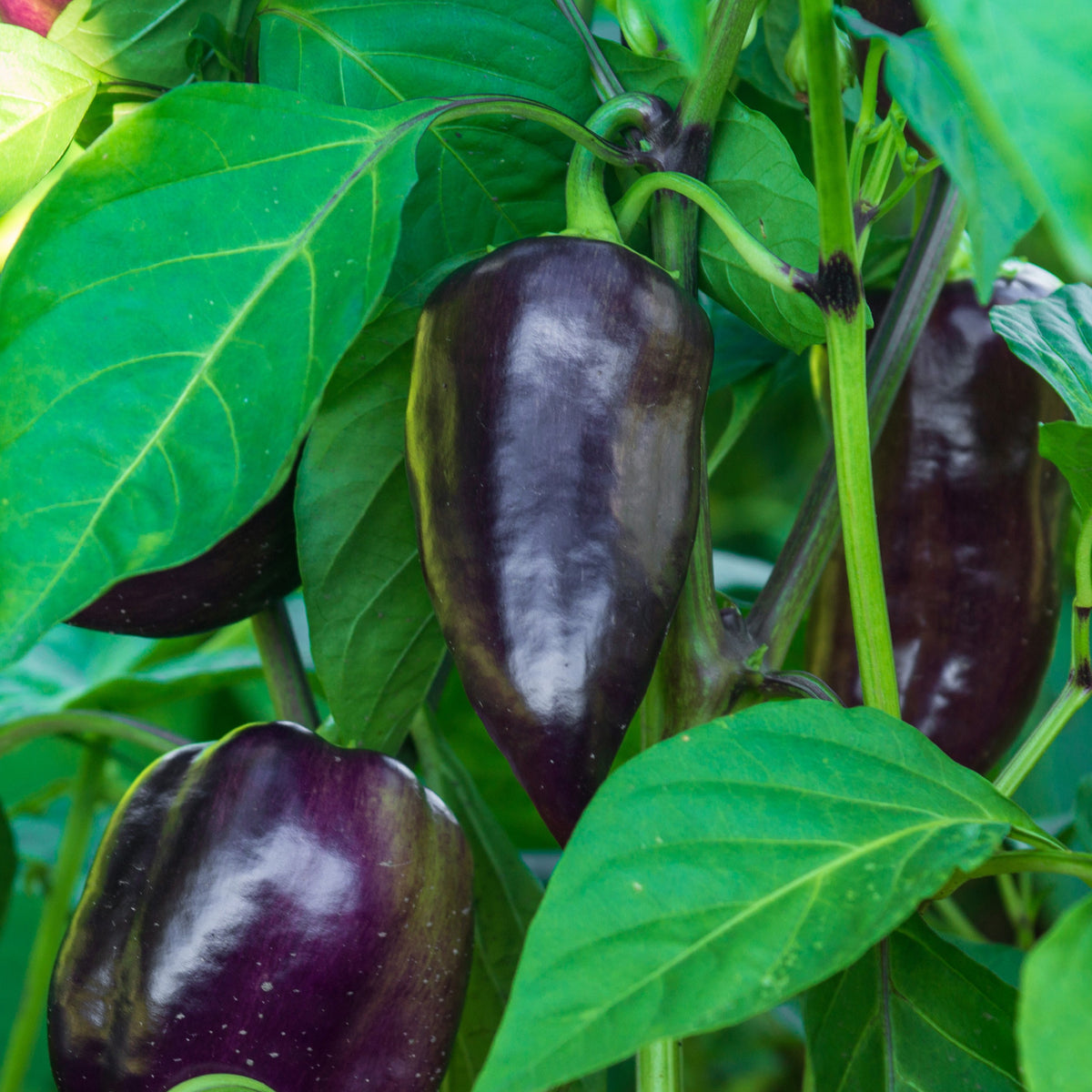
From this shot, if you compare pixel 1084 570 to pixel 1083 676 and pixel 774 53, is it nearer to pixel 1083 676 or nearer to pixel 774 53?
pixel 1083 676

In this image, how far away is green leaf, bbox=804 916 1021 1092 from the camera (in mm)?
358

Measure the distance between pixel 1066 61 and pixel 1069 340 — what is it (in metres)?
0.24

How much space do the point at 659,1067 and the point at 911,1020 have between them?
80 millimetres

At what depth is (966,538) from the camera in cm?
62

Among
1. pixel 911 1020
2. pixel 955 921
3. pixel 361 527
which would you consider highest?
pixel 361 527

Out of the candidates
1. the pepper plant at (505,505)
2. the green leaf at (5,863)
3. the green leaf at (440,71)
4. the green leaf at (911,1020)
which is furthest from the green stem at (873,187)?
the green leaf at (5,863)

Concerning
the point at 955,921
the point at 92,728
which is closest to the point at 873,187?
→ the point at 92,728

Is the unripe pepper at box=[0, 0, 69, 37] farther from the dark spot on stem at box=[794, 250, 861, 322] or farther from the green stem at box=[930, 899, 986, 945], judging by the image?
the green stem at box=[930, 899, 986, 945]

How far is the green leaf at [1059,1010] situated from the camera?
→ 224 mm

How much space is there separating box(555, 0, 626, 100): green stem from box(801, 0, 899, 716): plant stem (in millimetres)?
113

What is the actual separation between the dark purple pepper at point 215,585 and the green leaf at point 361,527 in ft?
0.09

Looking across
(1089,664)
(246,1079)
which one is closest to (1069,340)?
(1089,664)

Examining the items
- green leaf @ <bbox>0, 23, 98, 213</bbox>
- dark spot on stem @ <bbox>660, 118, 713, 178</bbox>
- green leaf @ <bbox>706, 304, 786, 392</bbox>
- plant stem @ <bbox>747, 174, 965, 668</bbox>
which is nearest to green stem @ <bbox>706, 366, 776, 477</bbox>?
green leaf @ <bbox>706, 304, 786, 392</bbox>

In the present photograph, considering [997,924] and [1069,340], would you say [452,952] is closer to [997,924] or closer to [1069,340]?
[1069,340]
